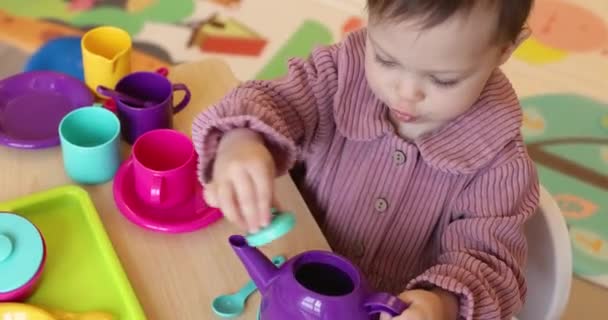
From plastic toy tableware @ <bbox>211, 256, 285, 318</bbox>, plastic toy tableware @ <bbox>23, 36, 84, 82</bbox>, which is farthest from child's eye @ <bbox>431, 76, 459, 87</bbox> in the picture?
plastic toy tableware @ <bbox>23, 36, 84, 82</bbox>

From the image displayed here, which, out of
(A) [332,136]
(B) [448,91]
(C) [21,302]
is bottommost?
(C) [21,302]

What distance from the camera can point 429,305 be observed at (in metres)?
0.67

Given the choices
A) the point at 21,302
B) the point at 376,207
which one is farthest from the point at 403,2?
the point at 21,302

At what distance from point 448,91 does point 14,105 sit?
1.70ft

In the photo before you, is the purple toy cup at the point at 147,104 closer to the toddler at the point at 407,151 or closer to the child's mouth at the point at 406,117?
the toddler at the point at 407,151

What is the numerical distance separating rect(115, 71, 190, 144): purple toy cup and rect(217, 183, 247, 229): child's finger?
0.84 feet

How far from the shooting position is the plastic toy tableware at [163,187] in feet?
2.60

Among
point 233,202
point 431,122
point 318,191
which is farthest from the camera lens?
point 318,191

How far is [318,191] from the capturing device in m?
0.92

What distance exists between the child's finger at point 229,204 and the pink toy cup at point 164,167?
0.16 meters

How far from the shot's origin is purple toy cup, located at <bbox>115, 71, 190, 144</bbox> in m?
0.87

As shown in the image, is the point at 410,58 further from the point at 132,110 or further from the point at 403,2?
the point at 132,110

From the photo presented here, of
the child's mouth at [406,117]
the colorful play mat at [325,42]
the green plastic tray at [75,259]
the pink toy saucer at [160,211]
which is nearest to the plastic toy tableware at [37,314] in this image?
Result: the green plastic tray at [75,259]

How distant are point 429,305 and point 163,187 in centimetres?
31
